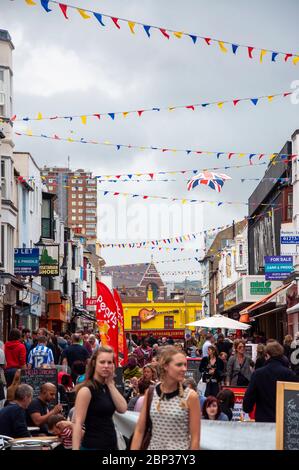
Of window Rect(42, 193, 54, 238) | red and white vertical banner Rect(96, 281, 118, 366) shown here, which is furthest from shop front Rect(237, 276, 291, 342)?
red and white vertical banner Rect(96, 281, 118, 366)

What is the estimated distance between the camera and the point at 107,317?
21.3m

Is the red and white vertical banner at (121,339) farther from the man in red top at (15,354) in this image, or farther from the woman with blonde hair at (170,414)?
the woman with blonde hair at (170,414)

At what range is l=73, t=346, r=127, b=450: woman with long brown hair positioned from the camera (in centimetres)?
917

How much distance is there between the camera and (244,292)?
184ft

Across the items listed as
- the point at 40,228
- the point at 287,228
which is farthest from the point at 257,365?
the point at 40,228

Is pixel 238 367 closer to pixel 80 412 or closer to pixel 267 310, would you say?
pixel 80 412

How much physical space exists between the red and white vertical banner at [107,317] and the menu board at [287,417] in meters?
11.0

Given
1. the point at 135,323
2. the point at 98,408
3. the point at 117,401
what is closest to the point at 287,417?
the point at 117,401

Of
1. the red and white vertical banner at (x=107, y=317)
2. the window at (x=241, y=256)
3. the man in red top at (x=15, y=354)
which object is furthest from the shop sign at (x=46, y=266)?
the red and white vertical banner at (x=107, y=317)

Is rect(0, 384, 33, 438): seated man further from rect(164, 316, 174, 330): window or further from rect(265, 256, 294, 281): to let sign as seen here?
rect(164, 316, 174, 330): window

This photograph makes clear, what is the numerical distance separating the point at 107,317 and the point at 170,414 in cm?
1291

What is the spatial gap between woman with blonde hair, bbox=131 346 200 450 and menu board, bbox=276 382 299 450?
1.80m
